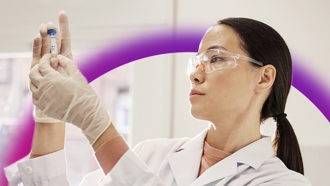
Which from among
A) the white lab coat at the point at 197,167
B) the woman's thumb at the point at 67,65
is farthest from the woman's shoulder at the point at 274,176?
the woman's thumb at the point at 67,65

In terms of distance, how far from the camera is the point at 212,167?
1634mm

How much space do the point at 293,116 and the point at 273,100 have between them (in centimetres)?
56

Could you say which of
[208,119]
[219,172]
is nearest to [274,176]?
[219,172]

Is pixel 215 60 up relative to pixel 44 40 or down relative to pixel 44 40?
down

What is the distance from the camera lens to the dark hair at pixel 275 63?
67.6 inches

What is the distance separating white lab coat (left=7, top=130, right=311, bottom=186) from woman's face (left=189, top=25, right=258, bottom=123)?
6.2 inches

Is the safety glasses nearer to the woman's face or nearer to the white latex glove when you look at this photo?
the woman's face

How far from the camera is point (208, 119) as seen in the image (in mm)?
1661

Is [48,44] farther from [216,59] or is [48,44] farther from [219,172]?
[219,172]

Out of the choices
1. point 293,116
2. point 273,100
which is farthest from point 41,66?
point 293,116

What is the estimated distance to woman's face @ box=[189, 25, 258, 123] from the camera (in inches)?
64.4

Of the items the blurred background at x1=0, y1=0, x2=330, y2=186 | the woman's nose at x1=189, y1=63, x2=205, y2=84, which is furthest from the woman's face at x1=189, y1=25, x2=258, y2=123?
the blurred background at x1=0, y1=0, x2=330, y2=186

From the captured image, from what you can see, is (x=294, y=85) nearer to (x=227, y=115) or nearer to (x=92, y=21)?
(x=227, y=115)

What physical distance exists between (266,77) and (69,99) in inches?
31.2
